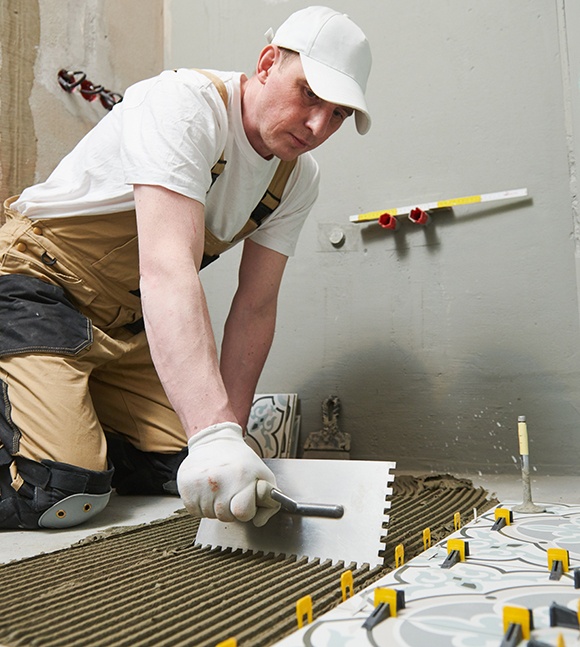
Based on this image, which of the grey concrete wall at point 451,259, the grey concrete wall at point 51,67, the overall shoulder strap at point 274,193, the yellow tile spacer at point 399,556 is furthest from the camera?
the grey concrete wall at point 51,67

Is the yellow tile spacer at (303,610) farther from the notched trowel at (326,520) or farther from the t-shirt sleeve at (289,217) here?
the t-shirt sleeve at (289,217)

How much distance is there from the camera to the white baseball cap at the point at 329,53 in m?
1.13

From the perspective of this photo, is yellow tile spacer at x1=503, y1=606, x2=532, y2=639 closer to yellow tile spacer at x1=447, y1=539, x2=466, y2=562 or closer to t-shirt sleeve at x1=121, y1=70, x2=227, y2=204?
yellow tile spacer at x1=447, y1=539, x2=466, y2=562

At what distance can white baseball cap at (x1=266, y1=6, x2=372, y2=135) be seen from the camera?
1.13 m

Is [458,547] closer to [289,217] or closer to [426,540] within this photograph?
[426,540]

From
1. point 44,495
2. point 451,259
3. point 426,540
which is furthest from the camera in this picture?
point 451,259

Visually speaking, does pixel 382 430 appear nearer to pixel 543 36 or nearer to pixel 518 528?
pixel 518 528

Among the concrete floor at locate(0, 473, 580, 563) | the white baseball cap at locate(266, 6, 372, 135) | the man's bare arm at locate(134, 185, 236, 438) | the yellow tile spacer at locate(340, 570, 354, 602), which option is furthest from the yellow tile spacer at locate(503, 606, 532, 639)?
the white baseball cap at locate(266, 6, 372, 135)

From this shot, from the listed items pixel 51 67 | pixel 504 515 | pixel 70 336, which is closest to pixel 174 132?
pixel 70 336

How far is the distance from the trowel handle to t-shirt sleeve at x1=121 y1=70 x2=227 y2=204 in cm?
53

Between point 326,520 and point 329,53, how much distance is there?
835 millimetres

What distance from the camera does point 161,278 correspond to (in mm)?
1013

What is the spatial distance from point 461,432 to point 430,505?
556mm

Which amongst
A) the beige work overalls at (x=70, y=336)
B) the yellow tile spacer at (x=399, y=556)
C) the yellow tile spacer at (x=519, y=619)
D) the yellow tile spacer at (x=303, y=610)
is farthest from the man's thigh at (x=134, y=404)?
the yellow tile spacer at (x=519, y=619)
